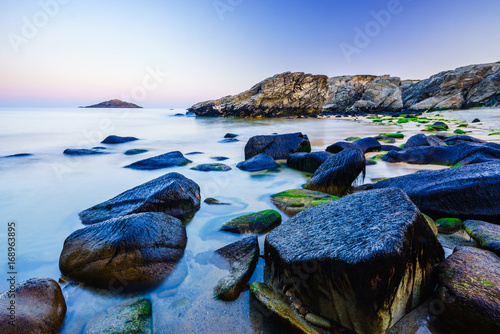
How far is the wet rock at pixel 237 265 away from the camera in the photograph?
169 cm

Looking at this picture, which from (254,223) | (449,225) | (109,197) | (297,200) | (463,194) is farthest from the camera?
(109,197)

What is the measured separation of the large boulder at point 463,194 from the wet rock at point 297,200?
0.96 meters

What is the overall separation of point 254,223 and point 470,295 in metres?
1.73

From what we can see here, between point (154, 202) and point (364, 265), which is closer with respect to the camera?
point (364, 265)

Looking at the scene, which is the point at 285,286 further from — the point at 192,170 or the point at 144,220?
the point at 192,170

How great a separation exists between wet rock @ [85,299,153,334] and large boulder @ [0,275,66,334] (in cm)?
20

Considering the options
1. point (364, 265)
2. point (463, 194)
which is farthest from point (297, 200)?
point (364, 265)

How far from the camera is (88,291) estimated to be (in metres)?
1.79

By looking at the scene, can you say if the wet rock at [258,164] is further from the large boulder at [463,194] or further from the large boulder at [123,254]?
the large boulder at [123,254]

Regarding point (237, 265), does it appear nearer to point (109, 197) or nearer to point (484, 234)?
point (484, 234)

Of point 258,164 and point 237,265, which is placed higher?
point 237,265

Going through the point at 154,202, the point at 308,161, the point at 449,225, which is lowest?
the point at 308,161

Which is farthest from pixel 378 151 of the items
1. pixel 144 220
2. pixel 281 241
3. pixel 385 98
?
pixel 385 98

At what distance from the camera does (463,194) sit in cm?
242
